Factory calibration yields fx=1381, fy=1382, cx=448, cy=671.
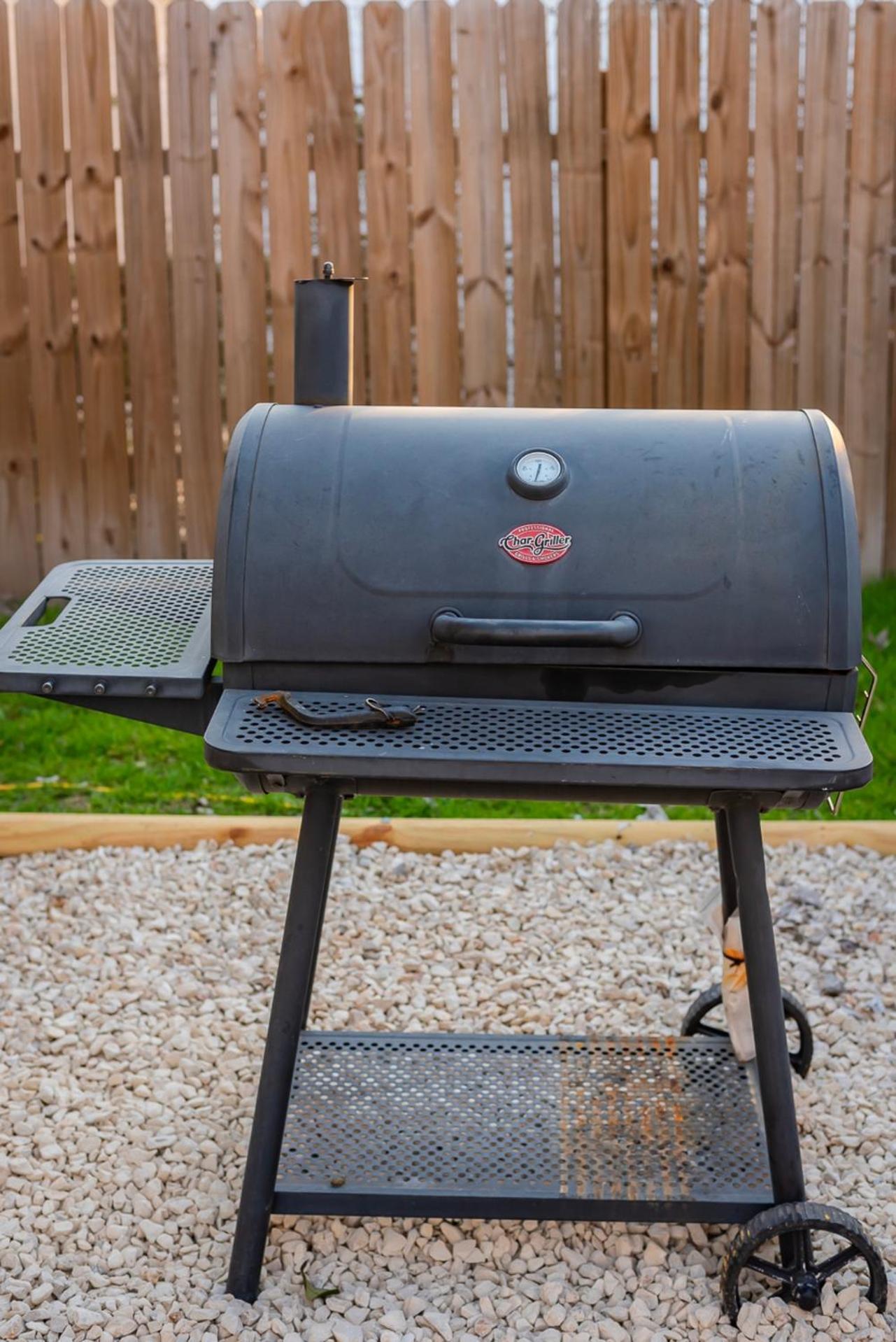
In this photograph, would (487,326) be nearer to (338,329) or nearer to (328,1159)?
(338,329)

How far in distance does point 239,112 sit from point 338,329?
2.72m

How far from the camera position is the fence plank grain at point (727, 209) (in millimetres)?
4453

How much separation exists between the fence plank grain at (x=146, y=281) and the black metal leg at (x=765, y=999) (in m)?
3.16

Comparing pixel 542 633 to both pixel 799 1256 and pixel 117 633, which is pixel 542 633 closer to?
pixel 117 633

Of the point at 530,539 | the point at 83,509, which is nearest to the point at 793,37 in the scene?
the point at 83,509

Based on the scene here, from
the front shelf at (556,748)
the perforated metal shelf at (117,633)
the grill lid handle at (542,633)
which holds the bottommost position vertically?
the front shelf at (556,748)

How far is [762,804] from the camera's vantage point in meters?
1.96

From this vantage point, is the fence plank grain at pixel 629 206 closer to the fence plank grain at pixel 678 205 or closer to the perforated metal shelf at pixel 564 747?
the fence plank grain at pixel 678 205

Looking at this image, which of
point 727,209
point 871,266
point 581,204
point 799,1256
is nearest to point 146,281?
point 581,204

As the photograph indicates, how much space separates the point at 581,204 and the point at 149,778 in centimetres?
231

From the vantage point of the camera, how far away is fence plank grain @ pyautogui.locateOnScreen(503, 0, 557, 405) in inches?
173

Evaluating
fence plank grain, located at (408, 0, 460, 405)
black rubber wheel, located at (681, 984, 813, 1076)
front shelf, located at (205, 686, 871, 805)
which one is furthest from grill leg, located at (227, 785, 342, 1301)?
fence plank grain, located at (408, 0, 460, 405)

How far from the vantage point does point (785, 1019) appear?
2.64 meters

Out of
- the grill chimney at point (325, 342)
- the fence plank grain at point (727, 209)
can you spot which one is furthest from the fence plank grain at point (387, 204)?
the grill chimney at point (325, 342)
